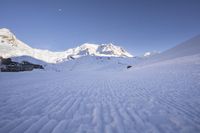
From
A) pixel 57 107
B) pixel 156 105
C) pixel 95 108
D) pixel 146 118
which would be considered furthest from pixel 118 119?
pixel 57 107

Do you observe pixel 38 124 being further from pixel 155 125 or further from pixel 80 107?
pixel 155 125

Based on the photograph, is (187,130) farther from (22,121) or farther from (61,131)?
(22,121)

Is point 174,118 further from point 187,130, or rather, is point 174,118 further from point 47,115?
point 47,115

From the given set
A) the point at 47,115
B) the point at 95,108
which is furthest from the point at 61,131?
the point at 95,108

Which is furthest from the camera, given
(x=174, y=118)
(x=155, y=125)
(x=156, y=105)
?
(x=156, y=105)

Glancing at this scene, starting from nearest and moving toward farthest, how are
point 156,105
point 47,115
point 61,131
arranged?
point 61,131 → point 47,115 → point 156,105

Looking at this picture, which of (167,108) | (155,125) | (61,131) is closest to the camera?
(61,131)

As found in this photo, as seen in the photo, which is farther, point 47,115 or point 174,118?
point 47,115

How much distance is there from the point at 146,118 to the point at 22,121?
11.4 ft

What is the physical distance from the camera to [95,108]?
17.1ft

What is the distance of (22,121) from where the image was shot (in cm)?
387

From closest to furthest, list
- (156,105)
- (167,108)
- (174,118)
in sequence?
(174,118) → (167,108) → (156,105)

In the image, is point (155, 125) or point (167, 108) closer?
point (155, 125)

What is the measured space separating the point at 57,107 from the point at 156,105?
3.71 metres
